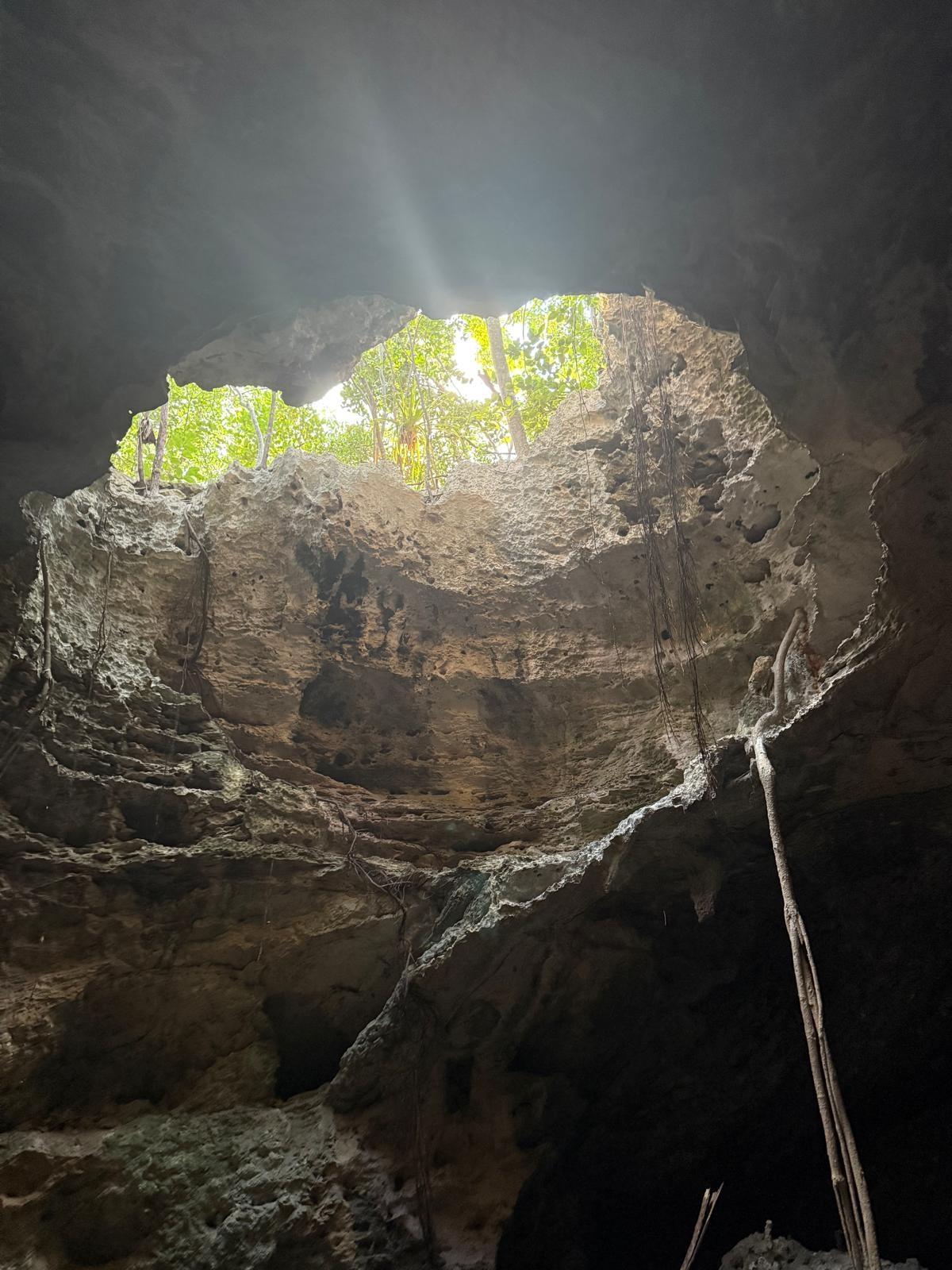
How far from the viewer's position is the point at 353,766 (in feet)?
22.1

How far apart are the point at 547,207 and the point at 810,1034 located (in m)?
4.44

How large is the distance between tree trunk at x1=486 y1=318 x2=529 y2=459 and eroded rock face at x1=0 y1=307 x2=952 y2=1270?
14.5ft

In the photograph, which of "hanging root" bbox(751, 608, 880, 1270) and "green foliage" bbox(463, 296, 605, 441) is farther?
"green foliage" bbox(463, 296, 605, 441)

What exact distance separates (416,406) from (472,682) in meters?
6.89

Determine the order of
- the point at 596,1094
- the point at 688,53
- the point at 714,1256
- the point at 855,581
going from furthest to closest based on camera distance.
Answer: the point at 714,1256 < the point at 596,1094 < the point at 855,581 < the point at 688,53

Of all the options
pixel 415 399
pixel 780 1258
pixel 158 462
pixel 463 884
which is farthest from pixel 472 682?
pixel 415 399

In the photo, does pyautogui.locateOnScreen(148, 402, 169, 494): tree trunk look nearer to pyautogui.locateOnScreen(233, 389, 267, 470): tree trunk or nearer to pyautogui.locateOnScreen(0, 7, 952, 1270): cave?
pyautogui.locateOnScreen(0, 7, 952, 1270): cave

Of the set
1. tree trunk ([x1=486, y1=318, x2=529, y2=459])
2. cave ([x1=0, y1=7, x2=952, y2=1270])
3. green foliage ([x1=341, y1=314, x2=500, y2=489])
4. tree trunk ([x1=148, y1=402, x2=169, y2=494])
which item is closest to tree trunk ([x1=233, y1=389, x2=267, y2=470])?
green foliage ([x1=341, y1=314, x2=500, y2=489])

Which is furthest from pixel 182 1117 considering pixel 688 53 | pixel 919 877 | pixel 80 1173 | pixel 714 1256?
pixel 688 53

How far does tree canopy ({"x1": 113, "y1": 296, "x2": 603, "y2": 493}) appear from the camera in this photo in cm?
1180

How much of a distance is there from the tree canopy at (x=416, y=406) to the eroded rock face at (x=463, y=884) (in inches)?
188

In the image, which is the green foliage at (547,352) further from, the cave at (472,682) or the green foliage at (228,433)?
the cave at (472,682)

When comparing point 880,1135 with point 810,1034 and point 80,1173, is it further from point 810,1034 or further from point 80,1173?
point 80,1173

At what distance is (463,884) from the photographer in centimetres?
532
